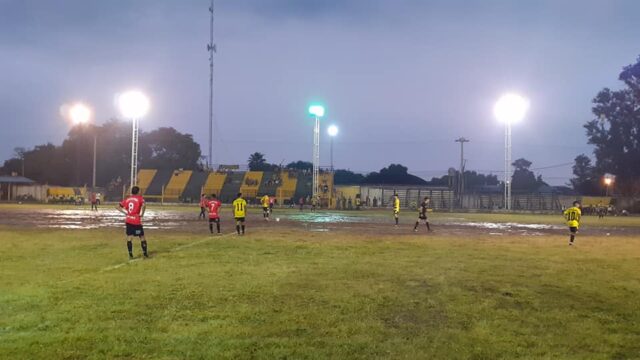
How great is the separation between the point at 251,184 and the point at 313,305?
68.5 m

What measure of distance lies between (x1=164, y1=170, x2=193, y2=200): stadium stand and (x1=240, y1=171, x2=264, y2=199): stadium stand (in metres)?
8.33

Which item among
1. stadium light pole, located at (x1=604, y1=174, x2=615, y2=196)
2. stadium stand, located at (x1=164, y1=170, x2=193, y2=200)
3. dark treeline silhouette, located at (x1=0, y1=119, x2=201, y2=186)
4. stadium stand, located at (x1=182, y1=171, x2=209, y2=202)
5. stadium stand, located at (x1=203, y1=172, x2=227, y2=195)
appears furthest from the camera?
dark treeline silhouette, located at (x1=0, y1=119, x2=201, y2=186)

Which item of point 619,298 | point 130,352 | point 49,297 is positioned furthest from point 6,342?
point 619,298

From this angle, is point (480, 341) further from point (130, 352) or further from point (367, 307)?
point (130, 352)

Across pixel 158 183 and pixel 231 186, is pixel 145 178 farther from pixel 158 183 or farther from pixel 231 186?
pixel 231 186

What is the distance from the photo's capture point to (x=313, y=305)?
348 inches

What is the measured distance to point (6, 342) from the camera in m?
6.57

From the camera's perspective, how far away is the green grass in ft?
21.8

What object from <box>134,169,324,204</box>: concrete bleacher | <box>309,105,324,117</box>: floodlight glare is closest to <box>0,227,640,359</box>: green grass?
<box>309,105,324,117</box>: floodlight glare

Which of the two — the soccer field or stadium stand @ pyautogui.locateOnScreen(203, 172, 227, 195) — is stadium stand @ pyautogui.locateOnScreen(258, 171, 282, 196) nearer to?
stadium stand @ pyautogui.locateOnScreen(203, 172, 227, 195)

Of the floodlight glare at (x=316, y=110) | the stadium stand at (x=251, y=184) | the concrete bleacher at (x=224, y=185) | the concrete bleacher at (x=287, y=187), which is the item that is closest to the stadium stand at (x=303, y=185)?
the concrete bleacher at (x=224, y=185)

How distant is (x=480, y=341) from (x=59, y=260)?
431 inches

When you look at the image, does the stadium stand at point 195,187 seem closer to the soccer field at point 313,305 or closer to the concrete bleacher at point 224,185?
the concrete bleacher at point 224,185

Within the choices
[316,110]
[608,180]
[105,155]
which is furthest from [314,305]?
[105,155]
